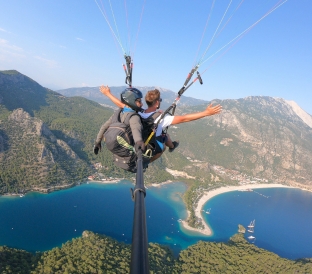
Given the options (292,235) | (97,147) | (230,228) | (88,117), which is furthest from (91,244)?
(88,117)

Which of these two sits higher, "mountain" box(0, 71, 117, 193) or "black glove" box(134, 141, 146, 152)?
"black glove" box(134, 141, 146, 152)

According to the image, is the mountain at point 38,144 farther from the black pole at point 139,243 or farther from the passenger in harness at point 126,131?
the black pole at point 139,243

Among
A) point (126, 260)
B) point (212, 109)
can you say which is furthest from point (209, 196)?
point (212, 109)

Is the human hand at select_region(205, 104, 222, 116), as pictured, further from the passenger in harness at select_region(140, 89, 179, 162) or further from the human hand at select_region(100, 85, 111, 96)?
the human hand at select_region(100, 85, 111, 96)

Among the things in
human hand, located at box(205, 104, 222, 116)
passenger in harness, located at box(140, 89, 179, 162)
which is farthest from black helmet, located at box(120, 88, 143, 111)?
human hand, located at box(205, 104, 222, 116)

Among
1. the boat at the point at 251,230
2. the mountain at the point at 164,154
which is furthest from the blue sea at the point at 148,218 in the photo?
the mountain at the point at 164,154

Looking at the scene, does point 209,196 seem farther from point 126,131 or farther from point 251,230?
point 126,131

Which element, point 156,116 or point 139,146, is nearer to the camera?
point 139,146

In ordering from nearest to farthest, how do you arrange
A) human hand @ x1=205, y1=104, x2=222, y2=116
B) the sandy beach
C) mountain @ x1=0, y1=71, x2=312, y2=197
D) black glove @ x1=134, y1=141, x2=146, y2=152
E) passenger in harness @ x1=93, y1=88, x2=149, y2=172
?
1. black glove @ x1=134, y1=141, x2=146, y2=152
2. passenger in harness @ x1=93, y1=88, x2=149, y2=172
3. human hand @ x1=205, y1=104, x2=222, y2=116
4. the sandy beach
5. mountain @ x1=0, y1=71, x2=312, y2=197
